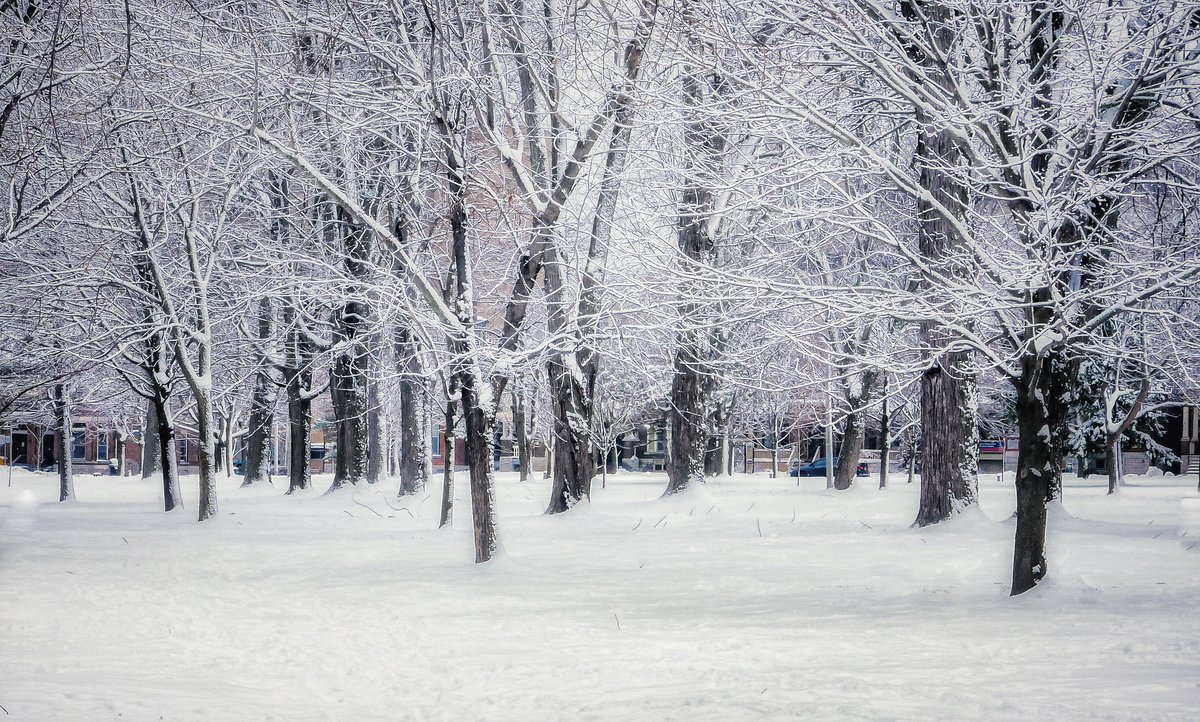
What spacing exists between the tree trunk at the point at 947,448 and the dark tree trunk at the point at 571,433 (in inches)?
235

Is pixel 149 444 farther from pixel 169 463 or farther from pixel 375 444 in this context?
pixel 169 463

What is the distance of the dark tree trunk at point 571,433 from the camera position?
64.4 feet

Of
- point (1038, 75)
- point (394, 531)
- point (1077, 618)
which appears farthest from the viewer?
point (394, 531)

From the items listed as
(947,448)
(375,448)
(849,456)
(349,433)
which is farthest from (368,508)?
(849,456)

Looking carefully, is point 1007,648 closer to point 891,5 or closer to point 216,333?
point 891,5

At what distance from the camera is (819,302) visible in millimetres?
9469

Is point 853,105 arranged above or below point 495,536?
above

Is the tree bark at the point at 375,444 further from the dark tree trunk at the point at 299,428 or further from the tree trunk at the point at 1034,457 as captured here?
the tree trunk at the point at 1034,457

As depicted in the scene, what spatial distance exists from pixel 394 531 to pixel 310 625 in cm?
919

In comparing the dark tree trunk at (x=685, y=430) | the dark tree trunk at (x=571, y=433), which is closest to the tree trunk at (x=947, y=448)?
the dark tree trunk at (x=571, y=433)

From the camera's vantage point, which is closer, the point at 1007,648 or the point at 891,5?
the point at 1007,648

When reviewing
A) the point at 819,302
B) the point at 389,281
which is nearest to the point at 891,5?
the point at 819,302

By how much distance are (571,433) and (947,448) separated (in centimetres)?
655

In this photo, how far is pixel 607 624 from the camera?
972 centimetres
